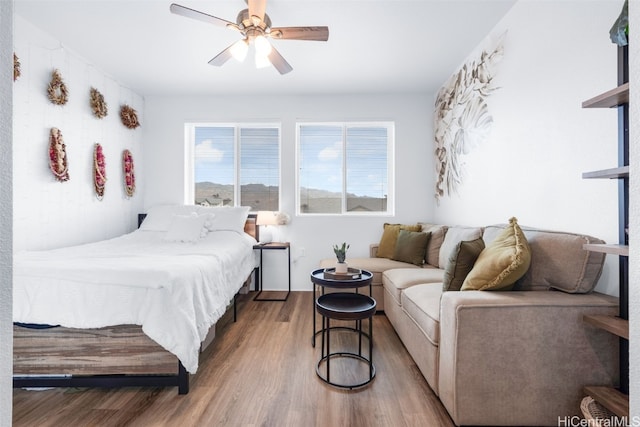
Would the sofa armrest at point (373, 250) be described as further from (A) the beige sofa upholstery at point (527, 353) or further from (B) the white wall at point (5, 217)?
(B) the white wall at point (5, 217)

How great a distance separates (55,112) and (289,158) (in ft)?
7.76

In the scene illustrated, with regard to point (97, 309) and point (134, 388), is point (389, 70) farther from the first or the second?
point (134, 388)

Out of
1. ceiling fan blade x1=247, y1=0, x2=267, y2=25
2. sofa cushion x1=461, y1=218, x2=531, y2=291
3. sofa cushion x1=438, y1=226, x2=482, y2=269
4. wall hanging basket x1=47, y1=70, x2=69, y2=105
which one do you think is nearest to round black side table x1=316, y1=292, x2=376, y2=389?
sofa cushion x1=461, y1=218, x2=531, y2=291

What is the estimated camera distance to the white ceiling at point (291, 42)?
2311mm

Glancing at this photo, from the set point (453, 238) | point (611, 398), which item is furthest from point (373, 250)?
point (611, 398)

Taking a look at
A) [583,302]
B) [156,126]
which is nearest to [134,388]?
[583,302]

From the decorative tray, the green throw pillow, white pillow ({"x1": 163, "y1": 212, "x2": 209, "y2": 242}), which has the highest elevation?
white pillow ({"x1": 163, "y1": 212, "x2": 209, "y2": 242})

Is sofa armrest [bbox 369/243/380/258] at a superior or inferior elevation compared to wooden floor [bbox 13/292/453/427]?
superior

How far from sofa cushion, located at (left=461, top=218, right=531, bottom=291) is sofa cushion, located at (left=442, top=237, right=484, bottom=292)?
0.08 metres

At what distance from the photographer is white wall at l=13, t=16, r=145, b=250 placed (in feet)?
8.17

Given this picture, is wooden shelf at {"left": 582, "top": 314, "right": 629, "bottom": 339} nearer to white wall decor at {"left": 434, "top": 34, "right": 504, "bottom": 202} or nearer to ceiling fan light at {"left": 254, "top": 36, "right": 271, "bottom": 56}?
white wall decor at {"left": 434, "top": 34, "right": 504, "bottom": 202}

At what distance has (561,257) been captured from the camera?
1.61m

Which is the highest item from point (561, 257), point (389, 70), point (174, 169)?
point (389, 70)

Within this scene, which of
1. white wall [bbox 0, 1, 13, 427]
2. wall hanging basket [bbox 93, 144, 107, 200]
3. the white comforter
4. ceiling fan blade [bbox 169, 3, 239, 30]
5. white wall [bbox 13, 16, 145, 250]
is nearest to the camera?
A: white wall [bbox 0, 1, 13, 427]
